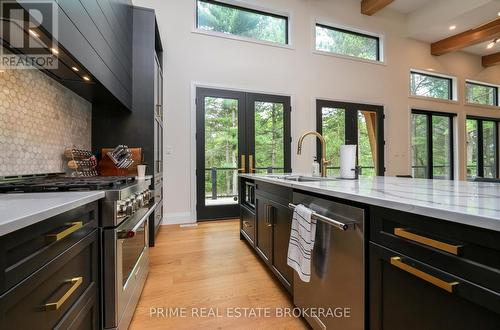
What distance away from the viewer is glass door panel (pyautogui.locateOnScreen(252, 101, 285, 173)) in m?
4.18

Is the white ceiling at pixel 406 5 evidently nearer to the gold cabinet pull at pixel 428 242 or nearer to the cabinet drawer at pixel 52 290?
the gold cabinet pull at pixel 428 242

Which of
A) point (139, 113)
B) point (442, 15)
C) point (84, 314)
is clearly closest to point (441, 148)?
point (442, 15)

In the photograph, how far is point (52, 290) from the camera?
0.77 meters

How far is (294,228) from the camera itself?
136 centimetres

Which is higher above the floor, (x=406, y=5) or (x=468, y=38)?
(x=406, y=5)

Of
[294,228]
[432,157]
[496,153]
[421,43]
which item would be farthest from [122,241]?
[496,153]

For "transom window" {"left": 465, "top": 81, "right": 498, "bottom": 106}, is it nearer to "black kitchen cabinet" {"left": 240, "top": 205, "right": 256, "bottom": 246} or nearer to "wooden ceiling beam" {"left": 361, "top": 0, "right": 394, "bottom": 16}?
"wooden ceiling beam" {"left": 361, "top": 0, "right": 394, "bottom": 16}

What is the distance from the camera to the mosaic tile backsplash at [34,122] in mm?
1370

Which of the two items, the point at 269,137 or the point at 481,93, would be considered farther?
the point at 481,93

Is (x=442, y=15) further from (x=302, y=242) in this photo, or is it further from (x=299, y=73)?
(x=302, y=242)

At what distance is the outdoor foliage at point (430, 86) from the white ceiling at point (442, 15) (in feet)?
2.90

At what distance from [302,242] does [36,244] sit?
1.08 m

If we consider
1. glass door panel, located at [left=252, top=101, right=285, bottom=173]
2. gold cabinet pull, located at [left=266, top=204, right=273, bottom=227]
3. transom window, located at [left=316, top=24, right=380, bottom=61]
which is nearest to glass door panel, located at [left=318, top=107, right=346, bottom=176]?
glass door panel, located at [left=252, top=101, right=285, bottom=173]

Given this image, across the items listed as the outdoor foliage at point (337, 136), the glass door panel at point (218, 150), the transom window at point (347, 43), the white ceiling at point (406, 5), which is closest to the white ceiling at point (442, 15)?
the white ceiling at point (406, 5)
